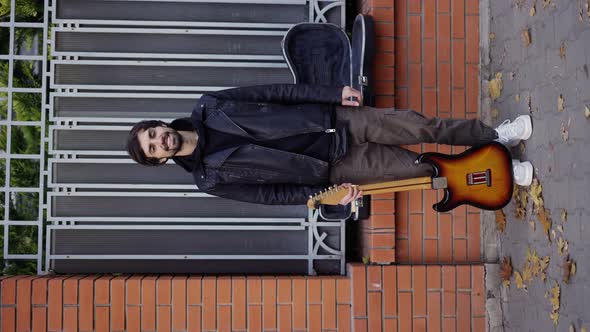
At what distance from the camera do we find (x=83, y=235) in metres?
3.82

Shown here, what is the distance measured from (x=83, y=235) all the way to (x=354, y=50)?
235 cm

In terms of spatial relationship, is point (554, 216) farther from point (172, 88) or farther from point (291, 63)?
point (172, 88)

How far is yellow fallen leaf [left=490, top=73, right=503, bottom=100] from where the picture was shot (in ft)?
12.1

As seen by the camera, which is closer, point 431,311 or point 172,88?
point 431,311

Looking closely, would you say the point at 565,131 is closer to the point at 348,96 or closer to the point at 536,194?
the point at 536,194

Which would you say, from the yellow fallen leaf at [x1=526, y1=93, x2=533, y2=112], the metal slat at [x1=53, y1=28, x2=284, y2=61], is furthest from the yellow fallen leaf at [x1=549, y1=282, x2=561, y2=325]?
the metal slat at [x1=53, y1=28, x2=284, y2=61]

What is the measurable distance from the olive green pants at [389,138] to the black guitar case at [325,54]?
1.54ft

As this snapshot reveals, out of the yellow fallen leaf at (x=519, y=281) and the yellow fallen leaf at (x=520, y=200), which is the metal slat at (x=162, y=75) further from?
the yellow fallen leaf at (x=519, y=281)

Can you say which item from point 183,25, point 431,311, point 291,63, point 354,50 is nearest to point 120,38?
point 183,25

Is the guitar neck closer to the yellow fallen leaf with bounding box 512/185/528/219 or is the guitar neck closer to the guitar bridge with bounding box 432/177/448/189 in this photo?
the guitar bridge with bounding box 432/177/448/189

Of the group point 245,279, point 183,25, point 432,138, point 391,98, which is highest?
point 183,25

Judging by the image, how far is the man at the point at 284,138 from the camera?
115 inches

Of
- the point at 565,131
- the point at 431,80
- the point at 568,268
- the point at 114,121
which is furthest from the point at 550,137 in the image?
the point at 114,121

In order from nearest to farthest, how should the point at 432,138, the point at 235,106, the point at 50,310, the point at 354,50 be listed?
the point at 235,106, the point at 432,138, the point at 50,310, the point at 354,50
